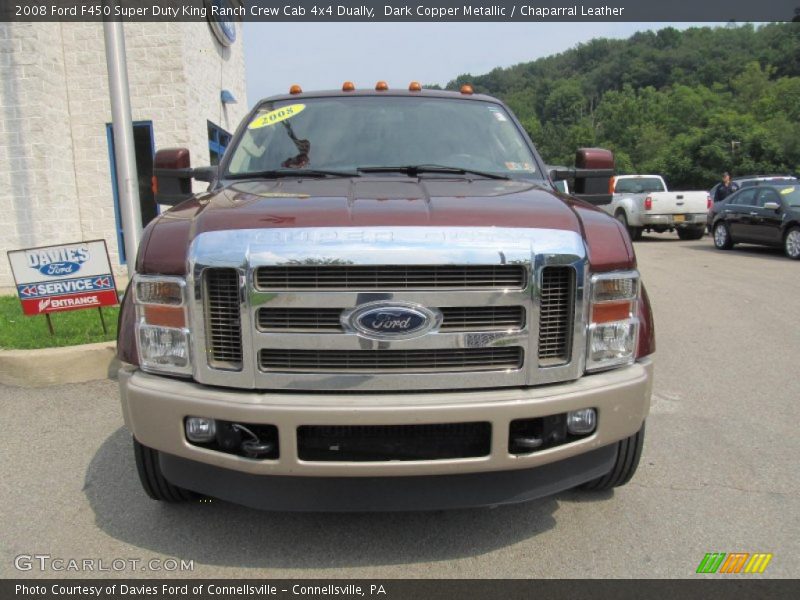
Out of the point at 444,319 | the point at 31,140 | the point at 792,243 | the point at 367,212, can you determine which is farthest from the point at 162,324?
the point at 792,243

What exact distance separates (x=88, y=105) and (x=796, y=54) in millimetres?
74687

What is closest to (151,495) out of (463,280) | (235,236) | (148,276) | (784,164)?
(148,276)

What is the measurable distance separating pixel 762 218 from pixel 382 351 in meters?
13.6

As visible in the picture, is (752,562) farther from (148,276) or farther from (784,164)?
(784,164)

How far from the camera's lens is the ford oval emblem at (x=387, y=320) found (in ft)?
7.73

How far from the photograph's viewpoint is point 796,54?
6488cm

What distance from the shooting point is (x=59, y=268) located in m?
5.38

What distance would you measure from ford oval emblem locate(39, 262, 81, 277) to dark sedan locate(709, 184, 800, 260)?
12.7 m

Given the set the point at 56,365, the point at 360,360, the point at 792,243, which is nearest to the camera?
the point at 360,360

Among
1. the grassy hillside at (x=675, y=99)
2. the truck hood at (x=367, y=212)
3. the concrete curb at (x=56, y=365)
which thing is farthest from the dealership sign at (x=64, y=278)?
the grassy hillside at (x=675, y=99)

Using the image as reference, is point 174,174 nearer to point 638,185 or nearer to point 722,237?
point 722,237

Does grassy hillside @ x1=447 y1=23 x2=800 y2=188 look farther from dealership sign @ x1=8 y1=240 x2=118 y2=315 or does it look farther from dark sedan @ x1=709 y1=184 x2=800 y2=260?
dealership sign @ x1=8 y1=240 x2=118 y2=315

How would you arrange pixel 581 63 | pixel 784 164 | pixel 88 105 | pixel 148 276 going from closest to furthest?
pixel 148 276, pixel 88 105, pixel 784 164, pixel 581 63

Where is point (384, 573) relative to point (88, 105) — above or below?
below
